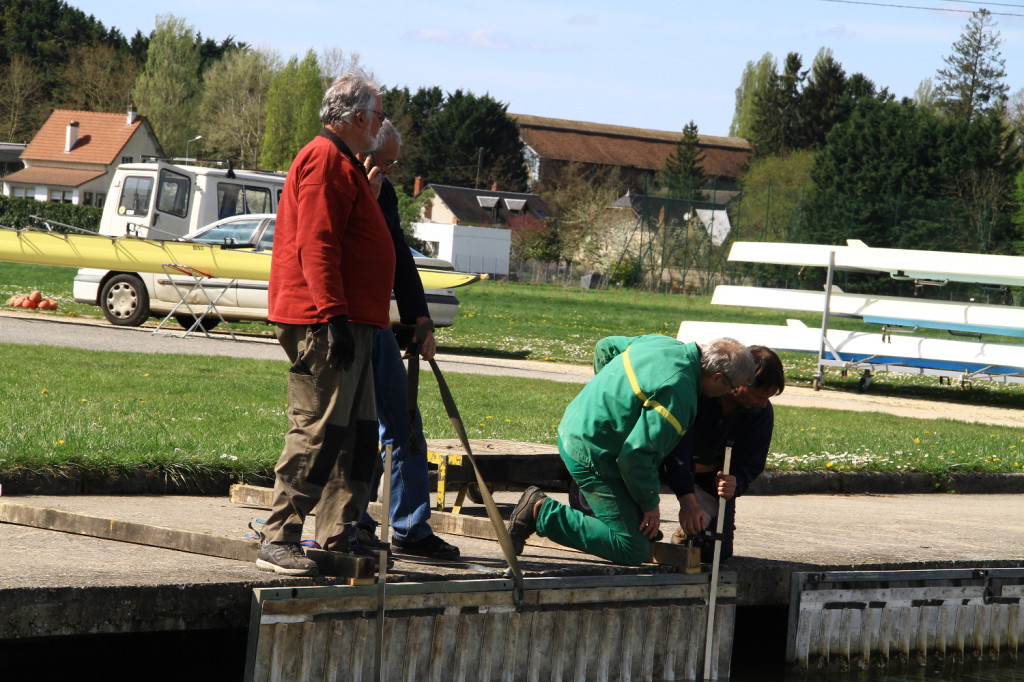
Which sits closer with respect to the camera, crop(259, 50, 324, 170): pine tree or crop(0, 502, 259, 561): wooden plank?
crop(0, 502, 259, 561): wooden plank

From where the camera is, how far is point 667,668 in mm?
5500

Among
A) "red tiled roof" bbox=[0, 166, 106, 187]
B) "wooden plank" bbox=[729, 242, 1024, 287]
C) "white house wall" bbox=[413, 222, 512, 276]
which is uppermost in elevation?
"red tiled roof" bbox=[0, 166, 106, 187]

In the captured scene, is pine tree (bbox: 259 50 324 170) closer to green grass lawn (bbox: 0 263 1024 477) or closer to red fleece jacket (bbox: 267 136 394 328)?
green grass lawn (bbox: 0 263 1024 477)

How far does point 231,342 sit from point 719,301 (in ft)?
27.8

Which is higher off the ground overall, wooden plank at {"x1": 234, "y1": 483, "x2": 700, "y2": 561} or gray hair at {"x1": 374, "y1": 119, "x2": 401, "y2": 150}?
gray hair at {"x1": 374, "y1": 119, "x2": 401, "y2": 150}

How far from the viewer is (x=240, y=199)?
21594 millimetres

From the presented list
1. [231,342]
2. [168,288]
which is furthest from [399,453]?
[168,288]

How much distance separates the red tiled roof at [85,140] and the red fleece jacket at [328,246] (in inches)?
3454

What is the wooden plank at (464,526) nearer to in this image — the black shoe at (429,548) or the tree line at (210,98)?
the black shoe at (429,548)

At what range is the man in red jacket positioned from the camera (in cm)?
466

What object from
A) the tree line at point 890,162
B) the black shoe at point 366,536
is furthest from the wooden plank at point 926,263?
the tree line at point 890,162

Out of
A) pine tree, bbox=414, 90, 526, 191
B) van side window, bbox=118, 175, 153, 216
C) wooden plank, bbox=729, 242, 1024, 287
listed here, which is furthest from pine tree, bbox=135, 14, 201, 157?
wooden plank, bbox=729, 242, 1024, 287

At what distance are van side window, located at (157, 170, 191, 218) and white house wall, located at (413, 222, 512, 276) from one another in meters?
60.4

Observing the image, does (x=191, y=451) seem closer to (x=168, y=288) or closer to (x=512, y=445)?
(x=512, y=445)
